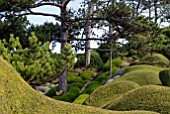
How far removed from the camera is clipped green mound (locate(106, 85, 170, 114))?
4090 millimetres

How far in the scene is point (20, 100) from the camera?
277 centimetres

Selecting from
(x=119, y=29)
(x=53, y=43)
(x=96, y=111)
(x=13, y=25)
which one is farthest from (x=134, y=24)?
(x=96, y=111)

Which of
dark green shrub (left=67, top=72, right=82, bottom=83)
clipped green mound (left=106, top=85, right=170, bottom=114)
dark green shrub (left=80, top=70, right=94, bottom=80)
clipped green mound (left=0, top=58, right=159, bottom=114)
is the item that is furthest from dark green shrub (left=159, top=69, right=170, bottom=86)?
dark green shrub (left=80, top=70, right=94, bottom=80)

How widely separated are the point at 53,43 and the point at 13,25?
1599mm

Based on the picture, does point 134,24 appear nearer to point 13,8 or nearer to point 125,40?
point 125,40

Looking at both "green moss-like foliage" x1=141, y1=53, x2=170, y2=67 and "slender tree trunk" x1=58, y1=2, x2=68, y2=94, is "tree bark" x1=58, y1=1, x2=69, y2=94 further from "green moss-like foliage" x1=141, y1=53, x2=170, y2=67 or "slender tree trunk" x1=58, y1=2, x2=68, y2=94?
"green moss-like foliage" x1=141, y1=53, x2=170, y2=67

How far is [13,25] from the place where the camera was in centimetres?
1120

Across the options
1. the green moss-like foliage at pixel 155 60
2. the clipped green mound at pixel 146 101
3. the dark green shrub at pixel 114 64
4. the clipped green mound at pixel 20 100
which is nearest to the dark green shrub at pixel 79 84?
the green moss-like foliage at pixel 155 60

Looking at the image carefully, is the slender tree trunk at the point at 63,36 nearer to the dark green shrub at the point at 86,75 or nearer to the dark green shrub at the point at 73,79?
the dark green shrub at the point at 73,79

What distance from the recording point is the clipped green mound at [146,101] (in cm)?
409

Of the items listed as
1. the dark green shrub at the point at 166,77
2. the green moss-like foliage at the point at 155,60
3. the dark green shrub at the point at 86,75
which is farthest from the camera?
the dark green shrub at the point at 86,75

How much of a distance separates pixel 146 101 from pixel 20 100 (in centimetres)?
191

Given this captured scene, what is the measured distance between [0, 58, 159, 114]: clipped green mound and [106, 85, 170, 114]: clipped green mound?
1.14 m

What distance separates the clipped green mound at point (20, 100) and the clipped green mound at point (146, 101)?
1.14 m
